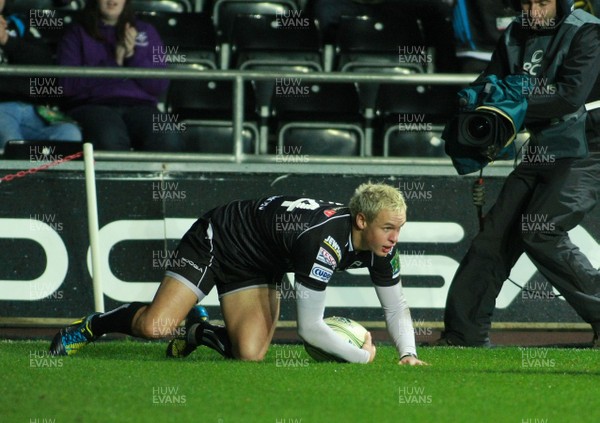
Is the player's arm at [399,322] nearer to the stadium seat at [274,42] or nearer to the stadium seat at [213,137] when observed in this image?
the stadium seat at [213,137]

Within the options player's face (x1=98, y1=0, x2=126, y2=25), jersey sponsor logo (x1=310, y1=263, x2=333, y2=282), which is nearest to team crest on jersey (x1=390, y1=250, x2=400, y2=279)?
jersey sponsor logo (x1=310, y1=263, x2=333, y2=282)

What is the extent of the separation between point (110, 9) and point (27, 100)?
3.37 ft

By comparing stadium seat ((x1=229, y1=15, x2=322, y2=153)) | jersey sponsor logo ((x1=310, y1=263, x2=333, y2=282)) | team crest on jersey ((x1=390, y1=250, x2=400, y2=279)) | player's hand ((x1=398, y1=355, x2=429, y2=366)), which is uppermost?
stadium seat ((x1=229, y1=15, x2=322, y2=153))

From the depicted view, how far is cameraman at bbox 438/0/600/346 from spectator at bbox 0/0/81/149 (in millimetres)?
3455

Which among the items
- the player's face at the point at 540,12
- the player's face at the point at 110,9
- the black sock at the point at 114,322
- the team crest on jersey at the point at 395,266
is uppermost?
the player's face at the point at 540,12

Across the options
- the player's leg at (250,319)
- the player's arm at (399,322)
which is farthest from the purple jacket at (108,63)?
the player's arm at (399,322)

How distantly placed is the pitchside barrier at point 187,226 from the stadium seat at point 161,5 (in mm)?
2792

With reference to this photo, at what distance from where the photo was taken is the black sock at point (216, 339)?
691 cm

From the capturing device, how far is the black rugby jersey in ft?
20.1

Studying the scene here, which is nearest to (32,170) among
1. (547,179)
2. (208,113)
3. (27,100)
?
(27,100)

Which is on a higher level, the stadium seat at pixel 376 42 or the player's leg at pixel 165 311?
the stadium seat at pixel 376 42

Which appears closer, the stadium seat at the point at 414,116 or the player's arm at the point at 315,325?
the player's arm at the point at 315,325

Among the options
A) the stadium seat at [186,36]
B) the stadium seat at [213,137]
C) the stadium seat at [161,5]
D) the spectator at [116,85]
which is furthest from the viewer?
the stadium seat at [161,5]

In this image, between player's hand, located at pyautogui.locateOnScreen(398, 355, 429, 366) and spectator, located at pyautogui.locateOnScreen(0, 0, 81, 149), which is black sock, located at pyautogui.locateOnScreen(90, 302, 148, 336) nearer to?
player's hand, located at pyautogui.locateOnScreen(398, 355, 429, 366)
